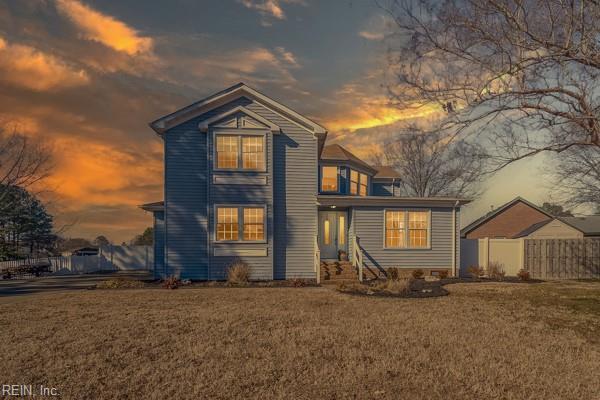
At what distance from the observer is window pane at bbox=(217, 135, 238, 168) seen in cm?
1919

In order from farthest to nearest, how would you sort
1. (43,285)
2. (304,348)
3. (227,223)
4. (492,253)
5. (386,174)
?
1. (386,174)
2. (492,253)
3. (43,285)
4. (227,223)
5. (304,348)

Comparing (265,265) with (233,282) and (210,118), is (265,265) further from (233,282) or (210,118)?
(210,118)

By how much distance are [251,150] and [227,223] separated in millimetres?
3503

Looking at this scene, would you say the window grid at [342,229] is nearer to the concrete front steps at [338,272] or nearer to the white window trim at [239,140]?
the concrete front steps at [338,272]

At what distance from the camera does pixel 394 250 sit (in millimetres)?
20219

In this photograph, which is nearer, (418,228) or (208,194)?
(208,194)

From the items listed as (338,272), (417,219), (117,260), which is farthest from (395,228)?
(117,260)

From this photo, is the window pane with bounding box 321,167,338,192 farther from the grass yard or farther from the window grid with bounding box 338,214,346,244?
the grass yard

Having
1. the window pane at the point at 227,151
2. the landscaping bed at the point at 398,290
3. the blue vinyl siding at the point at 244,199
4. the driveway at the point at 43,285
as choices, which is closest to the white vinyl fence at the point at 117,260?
the driveway at the point at 43,285

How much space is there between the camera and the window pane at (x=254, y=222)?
19.3 m

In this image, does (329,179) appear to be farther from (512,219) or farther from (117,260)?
(512,219)

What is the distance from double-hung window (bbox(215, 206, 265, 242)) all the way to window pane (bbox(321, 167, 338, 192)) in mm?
8105

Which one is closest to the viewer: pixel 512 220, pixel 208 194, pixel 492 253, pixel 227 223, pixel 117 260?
pixel 208 194

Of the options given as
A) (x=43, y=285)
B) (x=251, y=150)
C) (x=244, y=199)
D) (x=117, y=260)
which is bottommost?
(x=117, y=260)
